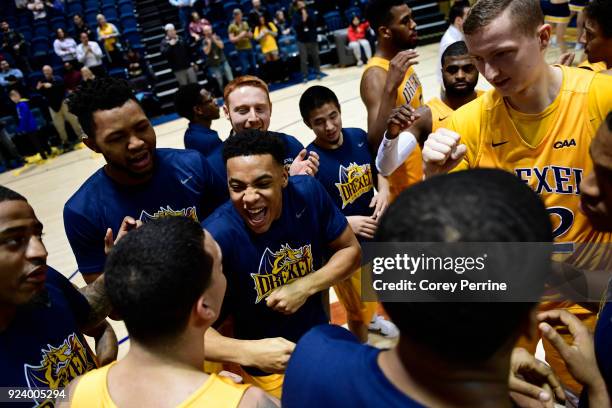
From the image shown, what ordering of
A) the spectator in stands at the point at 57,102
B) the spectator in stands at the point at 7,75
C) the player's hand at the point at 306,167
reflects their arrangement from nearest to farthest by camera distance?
the player's hand at the point at 306,167 → the spectator in stands at the point at 57,102 → the spectator in stands at the point at 7,75

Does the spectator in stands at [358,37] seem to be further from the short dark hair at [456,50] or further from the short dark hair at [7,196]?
the short dark hair at [7,196]

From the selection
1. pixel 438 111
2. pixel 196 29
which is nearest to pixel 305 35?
pixel 196 29

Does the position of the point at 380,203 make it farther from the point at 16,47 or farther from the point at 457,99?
the point at 16,47

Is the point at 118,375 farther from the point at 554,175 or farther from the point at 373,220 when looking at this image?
the point at 373,220

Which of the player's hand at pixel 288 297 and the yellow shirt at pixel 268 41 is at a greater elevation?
Answer: the yellow shirt at pixel 268 41

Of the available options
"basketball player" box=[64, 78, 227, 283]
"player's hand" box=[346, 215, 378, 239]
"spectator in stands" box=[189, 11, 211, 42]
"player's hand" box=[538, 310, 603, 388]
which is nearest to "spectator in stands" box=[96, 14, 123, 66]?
"spectator in stands" box=[189, 11, 211, 42]

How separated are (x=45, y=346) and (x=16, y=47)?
14.2 meters

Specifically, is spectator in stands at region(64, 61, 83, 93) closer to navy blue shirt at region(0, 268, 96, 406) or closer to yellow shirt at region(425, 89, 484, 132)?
yellow shirt at region(425, 89, 484, 132)

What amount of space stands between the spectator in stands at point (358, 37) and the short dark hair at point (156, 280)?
14.5 metres

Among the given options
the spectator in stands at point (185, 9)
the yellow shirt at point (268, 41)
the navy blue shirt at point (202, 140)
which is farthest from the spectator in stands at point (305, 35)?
the navy blue shirt at point (202, 140)

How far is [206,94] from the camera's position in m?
4.73

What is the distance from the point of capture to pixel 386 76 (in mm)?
3461

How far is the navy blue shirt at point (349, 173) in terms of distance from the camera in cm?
334

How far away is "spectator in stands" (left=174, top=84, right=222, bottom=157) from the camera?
14.5 ft
